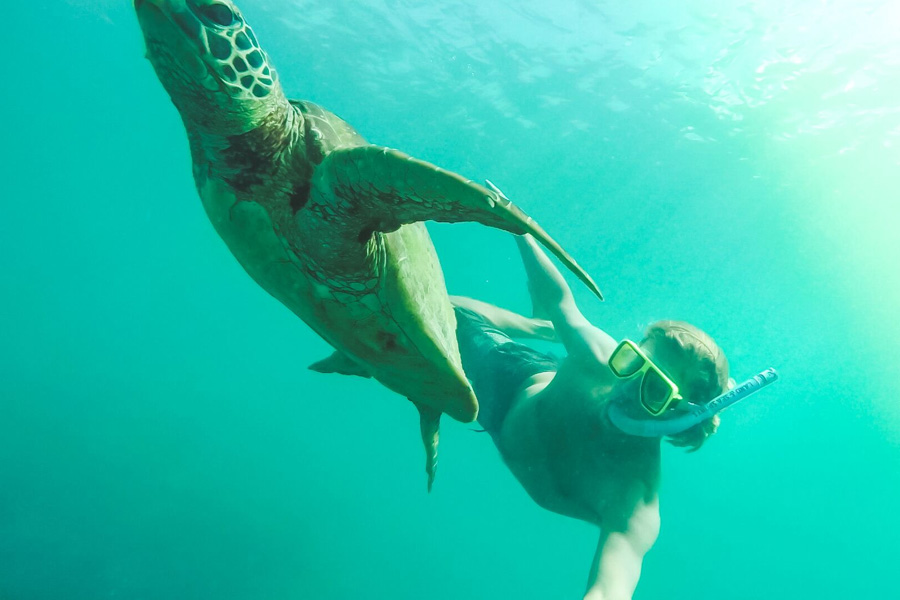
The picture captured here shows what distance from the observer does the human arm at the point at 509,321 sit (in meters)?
4.10

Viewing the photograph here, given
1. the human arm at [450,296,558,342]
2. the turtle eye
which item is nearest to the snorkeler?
the human arm at [450,296,558,342]

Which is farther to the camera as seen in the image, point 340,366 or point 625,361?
point 340,366

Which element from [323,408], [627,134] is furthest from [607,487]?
[323,408]

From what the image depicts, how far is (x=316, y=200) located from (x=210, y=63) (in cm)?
48

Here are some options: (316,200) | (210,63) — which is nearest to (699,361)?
(316,200)

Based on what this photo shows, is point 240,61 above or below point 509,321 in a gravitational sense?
below

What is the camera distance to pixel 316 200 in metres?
1.53

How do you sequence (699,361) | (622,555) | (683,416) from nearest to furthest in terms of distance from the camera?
(622,555), (683,416), (699,361)

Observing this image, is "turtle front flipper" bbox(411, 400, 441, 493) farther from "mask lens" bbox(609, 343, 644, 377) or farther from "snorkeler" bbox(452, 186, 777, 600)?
"mask lens" bbox(609, 343, 644, 377)

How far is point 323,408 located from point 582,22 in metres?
32.0

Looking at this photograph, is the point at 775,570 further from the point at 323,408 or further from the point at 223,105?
the point at 223,105

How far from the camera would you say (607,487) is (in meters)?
2.10

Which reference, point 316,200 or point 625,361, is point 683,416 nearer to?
point 625,361

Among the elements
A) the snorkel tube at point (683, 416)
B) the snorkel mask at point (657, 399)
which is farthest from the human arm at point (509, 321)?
the snorkel tube at point (683, 416)
